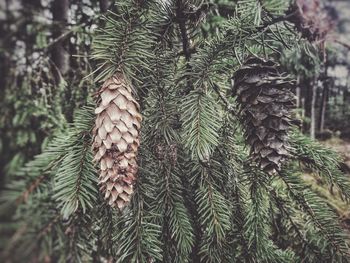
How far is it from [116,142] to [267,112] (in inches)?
12.8

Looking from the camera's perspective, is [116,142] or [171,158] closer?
[116,142]

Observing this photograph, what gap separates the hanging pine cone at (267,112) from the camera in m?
0.70

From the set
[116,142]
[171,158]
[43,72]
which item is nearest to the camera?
[116,142]

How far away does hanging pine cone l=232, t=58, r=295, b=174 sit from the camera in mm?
698

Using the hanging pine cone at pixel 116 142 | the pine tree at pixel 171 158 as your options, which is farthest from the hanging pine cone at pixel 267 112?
the hanging pine cone at pixel 116 142

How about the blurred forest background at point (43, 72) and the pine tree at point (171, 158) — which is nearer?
the pine tree at point (171, 158)

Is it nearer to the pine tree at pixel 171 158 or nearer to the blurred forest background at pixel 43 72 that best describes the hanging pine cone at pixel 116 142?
the pine tree at pixel 171 158

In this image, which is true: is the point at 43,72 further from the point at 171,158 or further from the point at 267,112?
the point at 267,112

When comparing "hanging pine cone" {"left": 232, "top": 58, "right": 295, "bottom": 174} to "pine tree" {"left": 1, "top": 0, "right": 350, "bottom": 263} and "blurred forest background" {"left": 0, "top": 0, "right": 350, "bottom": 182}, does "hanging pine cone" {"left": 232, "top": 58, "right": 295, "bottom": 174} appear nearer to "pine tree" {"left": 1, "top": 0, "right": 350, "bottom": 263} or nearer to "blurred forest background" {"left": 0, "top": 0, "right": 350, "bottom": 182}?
"pine tree" {"left": 1, "top": 0, "right": 350, "bottom": 263}

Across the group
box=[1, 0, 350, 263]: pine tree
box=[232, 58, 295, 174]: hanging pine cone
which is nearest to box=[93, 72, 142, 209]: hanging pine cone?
box=[1, 0, 350, 263]: pine tree

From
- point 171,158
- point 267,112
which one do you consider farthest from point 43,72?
point 267,112

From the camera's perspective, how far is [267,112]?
2.30 ft

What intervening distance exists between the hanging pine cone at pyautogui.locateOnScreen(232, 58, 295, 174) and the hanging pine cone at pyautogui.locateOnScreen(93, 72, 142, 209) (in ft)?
0.85

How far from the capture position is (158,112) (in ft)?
2.59
